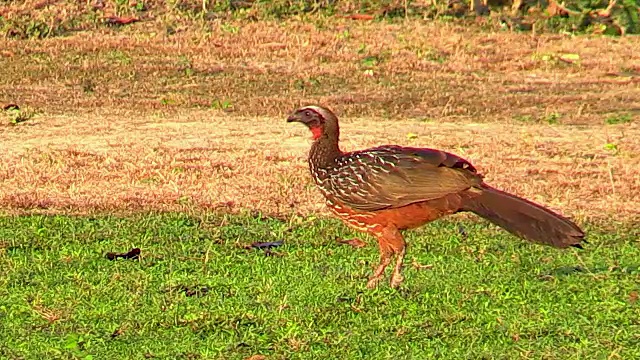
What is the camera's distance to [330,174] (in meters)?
7.41

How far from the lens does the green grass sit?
6184 mm

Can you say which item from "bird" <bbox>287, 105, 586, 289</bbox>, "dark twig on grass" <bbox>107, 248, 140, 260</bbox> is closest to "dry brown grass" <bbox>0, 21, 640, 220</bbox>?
"dark twig on grass" <bbox>107, 248, 140, 260</bbox>

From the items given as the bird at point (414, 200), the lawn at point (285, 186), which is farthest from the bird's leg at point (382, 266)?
the lawn at point (285, 186)

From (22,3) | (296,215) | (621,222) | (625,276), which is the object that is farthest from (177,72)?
(625,276)

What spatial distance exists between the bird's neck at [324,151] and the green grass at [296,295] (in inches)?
24.0

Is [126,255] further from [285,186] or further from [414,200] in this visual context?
[285,186]

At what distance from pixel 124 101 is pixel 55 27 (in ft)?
10.3

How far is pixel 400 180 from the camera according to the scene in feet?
23.4

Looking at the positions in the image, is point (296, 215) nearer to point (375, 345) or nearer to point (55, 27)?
point (375, 345)

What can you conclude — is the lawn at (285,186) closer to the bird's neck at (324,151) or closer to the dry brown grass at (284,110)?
the dry brown grass at (284,110)

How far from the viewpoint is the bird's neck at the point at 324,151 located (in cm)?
754

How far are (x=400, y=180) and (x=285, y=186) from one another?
2981 millimetres

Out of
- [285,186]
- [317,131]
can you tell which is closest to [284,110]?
[285,186]

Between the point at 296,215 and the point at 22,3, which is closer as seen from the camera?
the point at 296,215
